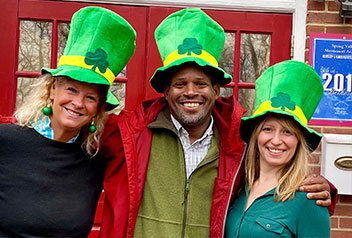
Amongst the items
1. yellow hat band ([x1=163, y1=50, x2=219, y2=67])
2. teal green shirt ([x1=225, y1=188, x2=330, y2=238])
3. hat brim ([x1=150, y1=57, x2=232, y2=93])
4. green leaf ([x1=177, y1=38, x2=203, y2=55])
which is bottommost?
teal green shirt ([x1=225, y1=188, x2=330, y2=238])

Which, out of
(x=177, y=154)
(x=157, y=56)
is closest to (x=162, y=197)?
(x=177, y=154)

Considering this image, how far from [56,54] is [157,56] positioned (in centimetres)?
83

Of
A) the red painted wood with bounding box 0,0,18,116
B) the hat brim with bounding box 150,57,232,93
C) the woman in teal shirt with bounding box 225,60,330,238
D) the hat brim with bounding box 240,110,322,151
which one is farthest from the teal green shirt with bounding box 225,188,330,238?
the red painted wood with bounding box 0,0,18,116

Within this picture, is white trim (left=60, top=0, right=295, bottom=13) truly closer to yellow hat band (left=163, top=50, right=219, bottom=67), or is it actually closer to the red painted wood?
the red painted wood

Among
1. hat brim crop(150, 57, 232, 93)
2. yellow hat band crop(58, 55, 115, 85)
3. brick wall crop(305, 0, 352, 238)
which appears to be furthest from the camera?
brick wall crop(305, 0, 352, 238)

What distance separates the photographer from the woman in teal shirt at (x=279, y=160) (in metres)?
2.09

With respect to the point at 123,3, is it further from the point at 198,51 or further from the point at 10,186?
the point at 10,186

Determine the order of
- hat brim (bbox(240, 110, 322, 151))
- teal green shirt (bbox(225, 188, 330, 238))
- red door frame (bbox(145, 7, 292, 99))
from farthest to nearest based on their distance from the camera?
red door frame (bbox(145, 7, 292, 99)), hat brim (bbox(240, 110, 322, 151)), teal green shirt (bbox(225, 188, 330, 238))

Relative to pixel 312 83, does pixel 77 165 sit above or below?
below

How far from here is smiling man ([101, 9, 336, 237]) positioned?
2.37 m

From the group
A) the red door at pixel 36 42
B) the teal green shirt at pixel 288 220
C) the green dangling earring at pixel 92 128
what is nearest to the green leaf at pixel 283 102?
the teal green shirt at pixel 288 220

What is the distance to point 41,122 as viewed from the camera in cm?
230

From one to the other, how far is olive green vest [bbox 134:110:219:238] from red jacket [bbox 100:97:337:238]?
0.04 metres

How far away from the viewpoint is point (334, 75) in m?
3.50
